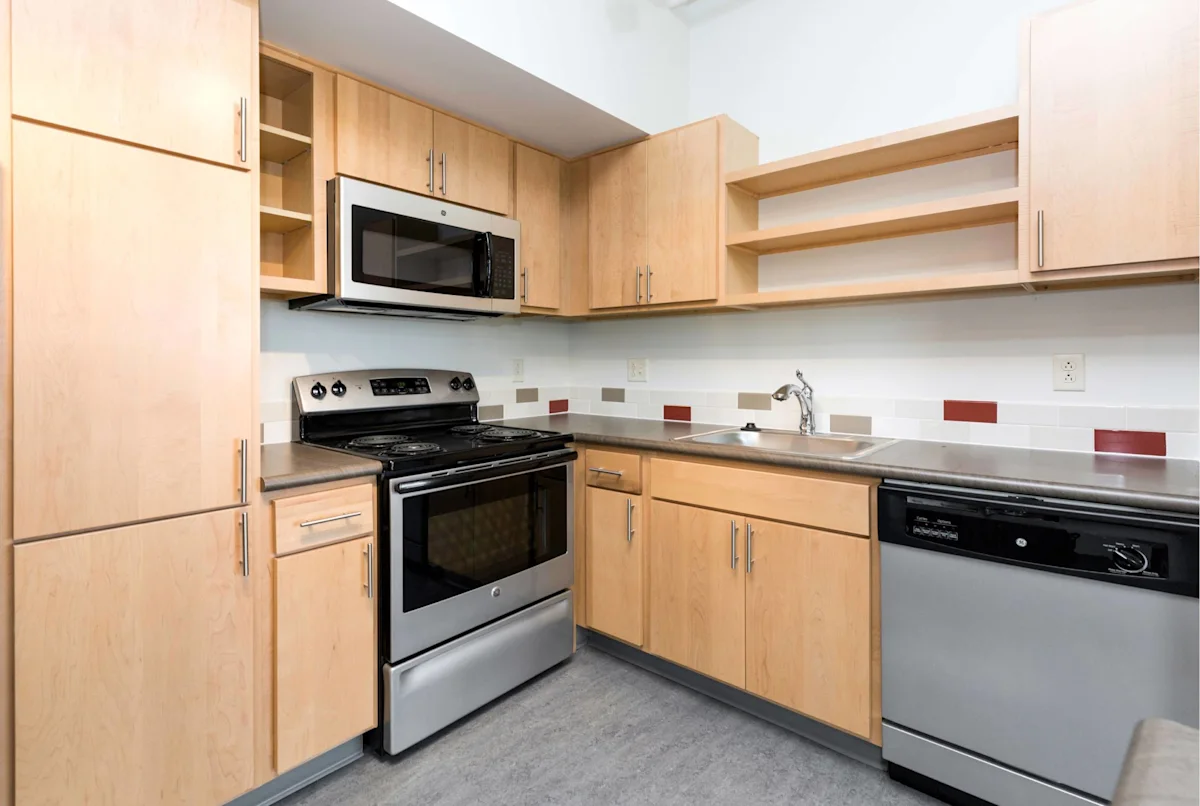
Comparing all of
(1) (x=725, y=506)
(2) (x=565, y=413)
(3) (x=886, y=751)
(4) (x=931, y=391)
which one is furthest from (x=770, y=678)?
(2) (x=565, y=413)

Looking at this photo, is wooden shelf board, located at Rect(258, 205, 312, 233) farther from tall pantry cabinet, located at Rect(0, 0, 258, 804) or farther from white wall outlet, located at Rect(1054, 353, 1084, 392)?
white wall outlet, located at Rect(1054, 353, 1084, 392)

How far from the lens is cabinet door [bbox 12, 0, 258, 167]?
1240mm

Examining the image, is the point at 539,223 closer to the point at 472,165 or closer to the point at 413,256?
the point at 472,165

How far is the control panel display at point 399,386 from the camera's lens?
2382mm

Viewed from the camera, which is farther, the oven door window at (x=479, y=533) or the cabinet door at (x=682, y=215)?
the cabinet door at (x=682, y=215)

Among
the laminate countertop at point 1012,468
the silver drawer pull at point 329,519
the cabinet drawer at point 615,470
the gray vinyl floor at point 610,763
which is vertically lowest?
the gray vinyl floor at point 610,763

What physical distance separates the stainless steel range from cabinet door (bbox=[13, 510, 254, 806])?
1.34ft

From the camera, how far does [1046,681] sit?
4.80ft

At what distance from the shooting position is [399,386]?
2.46 meters

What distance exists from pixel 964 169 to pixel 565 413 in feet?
6.63

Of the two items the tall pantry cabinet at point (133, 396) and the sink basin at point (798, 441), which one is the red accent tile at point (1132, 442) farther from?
the tall pantry cabinet at point (133, 396)

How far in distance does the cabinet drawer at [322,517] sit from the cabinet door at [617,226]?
1345 mm

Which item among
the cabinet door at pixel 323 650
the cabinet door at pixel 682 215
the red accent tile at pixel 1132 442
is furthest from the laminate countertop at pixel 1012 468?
the cabinet door at pixel 323 650

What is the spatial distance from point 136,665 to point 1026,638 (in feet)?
6.86
